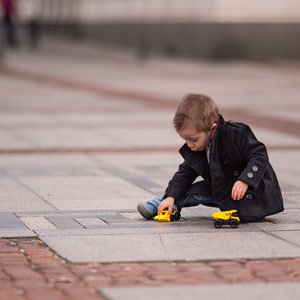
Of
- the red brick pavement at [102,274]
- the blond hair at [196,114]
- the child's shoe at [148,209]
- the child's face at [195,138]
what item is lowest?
the child's shoe at [148,209]

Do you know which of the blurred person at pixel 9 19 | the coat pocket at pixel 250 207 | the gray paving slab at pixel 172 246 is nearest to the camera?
the gray paving slab at pixel 172 246

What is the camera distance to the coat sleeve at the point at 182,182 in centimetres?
753

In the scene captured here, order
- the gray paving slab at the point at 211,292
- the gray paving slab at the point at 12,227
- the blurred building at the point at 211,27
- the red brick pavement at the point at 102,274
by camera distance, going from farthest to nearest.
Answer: the blurred building at the point at 211,27, the gray paving slab at the point at 12,227, the red brick pavement at the point at 102,274, the gray paving slab at the point at 211,292

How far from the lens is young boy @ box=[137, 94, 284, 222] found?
7160 millimetres

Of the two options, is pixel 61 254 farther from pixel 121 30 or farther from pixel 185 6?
pixel 121 30

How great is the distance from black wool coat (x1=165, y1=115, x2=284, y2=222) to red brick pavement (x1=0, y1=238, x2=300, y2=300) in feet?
3.64

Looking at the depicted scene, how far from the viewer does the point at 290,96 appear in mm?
19969

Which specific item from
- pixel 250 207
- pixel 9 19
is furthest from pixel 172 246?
pixel 9 19

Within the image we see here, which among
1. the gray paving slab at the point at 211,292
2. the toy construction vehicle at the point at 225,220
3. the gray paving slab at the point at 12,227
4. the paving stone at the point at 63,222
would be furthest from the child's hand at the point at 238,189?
the gray paving slab at the point at 211,292

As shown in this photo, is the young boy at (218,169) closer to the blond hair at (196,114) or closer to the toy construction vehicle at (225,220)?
the blond hair at (196,114)

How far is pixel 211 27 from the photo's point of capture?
104 feet

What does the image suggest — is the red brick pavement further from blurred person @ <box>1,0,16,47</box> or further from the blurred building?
blurred person @ <box>1,0,16,47</box>

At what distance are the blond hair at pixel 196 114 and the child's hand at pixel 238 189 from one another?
382mm

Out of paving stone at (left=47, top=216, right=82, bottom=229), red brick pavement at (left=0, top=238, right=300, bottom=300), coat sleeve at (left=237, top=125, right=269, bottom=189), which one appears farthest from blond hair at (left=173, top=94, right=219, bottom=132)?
red brick pavement at (left=0, top=238, right=300, bottom=300)
